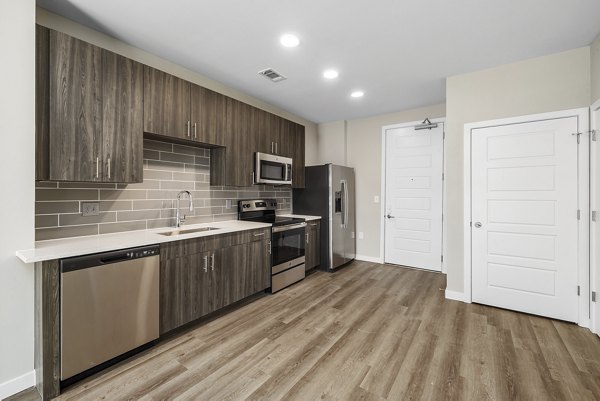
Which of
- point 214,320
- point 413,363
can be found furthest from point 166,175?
point 413,363

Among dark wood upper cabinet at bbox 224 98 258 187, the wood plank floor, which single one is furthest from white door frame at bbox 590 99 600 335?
dark wood upper cabinet at bbox 224 98 258 187

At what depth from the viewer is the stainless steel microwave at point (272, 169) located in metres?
3.45

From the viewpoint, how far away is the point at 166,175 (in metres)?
2.83

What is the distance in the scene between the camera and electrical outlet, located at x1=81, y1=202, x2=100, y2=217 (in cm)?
222

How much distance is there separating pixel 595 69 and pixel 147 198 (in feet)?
14.2

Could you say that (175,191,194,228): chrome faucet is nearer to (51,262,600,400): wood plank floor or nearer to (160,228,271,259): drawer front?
(160,228,271,259): drawer front

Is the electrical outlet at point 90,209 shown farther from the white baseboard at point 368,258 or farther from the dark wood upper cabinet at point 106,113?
the white baseboard at point 368,258

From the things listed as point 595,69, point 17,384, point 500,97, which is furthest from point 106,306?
point 595,69

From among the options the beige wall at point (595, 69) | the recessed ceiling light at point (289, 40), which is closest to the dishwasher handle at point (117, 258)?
the recessed ceiling light at point (289, 40)

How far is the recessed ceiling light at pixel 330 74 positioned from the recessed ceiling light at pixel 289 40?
0.67m

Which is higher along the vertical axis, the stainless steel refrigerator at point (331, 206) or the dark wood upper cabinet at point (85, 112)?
the dark wood upper cabinet at point (85, 112)

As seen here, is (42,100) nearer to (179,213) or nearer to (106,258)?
(106,258)

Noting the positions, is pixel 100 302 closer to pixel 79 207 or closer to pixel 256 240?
pixel 79 207

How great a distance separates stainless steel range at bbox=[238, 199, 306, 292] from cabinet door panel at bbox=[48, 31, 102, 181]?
6.21ft
